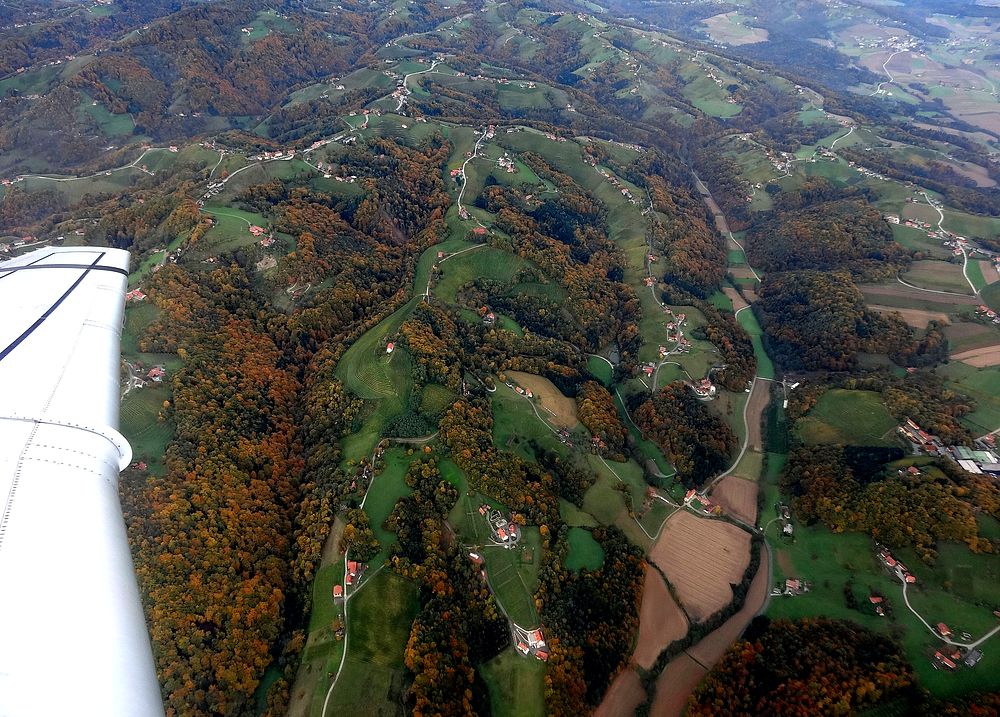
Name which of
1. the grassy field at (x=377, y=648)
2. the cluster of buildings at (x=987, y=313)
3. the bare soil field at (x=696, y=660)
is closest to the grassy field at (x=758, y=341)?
the cluster of buildings at (x=987, y=313)

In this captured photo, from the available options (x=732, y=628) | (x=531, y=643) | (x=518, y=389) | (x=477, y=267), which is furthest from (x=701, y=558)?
(x=477, y=267)

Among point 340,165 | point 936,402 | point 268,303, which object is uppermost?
point 340,165

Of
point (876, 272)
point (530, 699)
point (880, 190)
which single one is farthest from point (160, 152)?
point (880, 190)

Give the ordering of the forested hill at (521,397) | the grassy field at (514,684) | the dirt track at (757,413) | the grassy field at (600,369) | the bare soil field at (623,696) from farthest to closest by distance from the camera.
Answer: the grassy field at (600,369) < the dirt track at (757,413) < the forested hill at (521,397) < the bare soil field at (623,696) < the grassy field at (514,684)

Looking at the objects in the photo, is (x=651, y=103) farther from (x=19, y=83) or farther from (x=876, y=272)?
(x=19, y=83)

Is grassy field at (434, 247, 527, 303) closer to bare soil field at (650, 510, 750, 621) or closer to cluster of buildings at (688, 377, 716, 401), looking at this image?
cluster of buildings at (688, 377, 716, 401)

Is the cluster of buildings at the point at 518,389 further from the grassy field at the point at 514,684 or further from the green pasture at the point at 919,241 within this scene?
the green pasture at the point at 919,241
